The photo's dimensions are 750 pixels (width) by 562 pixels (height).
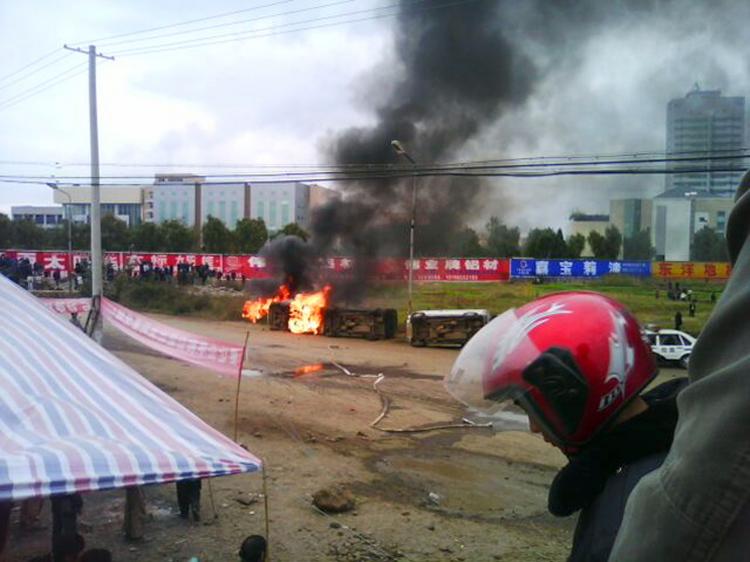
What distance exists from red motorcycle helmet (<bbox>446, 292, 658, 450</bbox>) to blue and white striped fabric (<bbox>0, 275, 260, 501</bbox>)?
219cm

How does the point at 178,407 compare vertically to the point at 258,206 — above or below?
below

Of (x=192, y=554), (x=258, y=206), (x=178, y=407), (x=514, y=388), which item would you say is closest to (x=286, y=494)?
(x=192, y=554)

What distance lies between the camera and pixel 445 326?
21.1 metres

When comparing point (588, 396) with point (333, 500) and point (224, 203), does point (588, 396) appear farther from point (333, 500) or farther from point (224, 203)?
point (224, 203)

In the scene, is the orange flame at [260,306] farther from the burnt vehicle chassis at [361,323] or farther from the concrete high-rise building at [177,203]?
the concrete high-rise building at [177,203]

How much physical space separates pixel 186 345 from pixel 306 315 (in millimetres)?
15264

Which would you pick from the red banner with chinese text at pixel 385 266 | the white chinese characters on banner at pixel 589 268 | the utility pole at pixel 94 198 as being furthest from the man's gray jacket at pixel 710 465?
the white chinese characters on banner at pixel 589 268

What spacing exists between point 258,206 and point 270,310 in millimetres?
48659

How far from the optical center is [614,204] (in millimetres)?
40781

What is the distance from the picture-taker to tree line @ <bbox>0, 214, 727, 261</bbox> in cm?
4100

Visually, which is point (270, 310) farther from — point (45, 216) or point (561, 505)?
point (45, 216)

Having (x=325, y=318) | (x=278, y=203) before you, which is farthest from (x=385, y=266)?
(x=278, y=203)

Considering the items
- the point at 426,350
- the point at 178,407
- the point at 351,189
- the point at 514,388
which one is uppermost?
the point at 351,189

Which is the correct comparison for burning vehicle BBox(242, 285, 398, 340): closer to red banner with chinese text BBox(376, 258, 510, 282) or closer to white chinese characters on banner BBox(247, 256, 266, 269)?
white chinese characters on banner BBox(247, 256, 266, 269)
